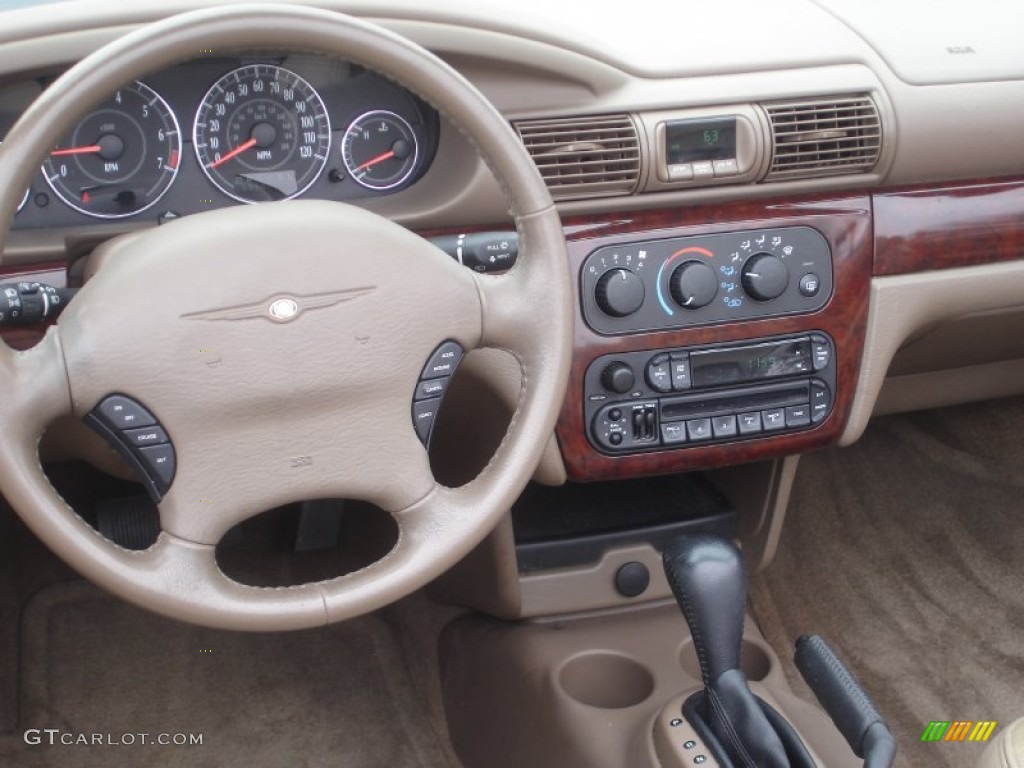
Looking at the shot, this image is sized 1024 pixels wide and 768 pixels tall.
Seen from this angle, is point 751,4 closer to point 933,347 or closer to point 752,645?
point 933,347

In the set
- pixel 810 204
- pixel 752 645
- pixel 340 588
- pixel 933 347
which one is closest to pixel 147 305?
pixel 340 588

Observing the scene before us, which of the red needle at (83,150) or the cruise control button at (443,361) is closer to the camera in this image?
the cruise control button at (443,361)

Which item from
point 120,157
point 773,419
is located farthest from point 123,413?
point 773,419

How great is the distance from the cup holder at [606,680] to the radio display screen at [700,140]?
0.71 m

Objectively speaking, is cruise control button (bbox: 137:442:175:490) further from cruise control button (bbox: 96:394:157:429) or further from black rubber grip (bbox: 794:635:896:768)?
black rubber grip (bbox: 794:635:896:768)

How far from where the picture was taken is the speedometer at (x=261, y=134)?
145 centimetres

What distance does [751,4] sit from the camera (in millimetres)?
1795

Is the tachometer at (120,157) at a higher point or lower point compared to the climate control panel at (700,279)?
higher

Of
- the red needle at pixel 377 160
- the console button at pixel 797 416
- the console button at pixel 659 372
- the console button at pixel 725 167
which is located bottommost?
the console button at pixel 797 416

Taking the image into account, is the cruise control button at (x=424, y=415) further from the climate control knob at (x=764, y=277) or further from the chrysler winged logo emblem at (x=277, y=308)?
the climate control knob at (x=764, y=277)

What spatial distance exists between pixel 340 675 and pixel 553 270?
3.77 ft

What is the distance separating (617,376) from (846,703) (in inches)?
18.8

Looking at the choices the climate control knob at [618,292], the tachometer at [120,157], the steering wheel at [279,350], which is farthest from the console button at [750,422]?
the tachometer at [120,157]

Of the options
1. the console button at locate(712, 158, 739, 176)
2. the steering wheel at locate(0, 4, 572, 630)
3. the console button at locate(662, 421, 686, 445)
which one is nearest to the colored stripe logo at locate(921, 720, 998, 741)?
the console button at locate(662, 421, 686, 445)
